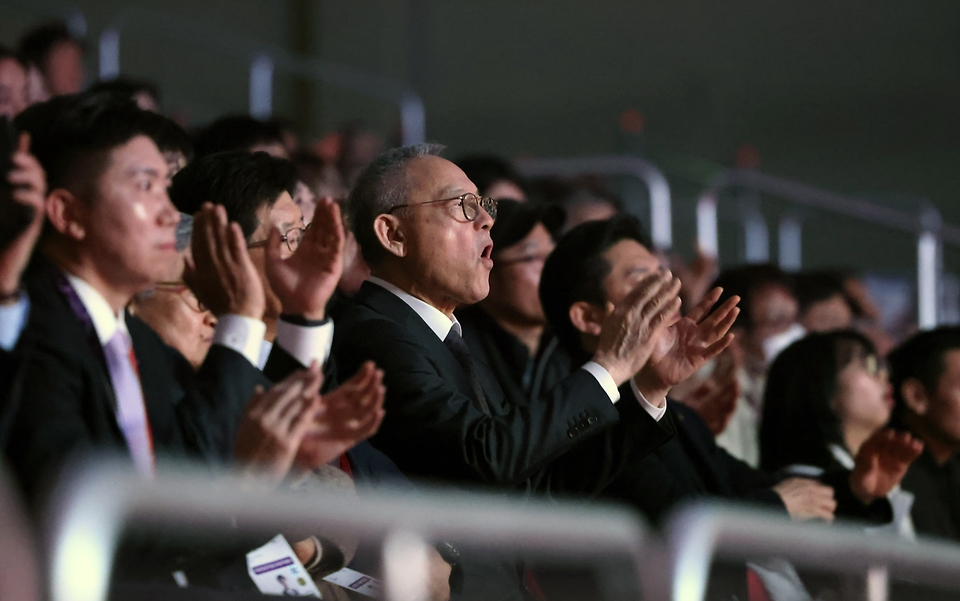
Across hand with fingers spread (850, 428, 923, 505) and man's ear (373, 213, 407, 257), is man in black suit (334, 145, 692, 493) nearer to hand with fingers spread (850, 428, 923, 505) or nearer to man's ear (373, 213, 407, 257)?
man's ear (373, 213, 407, 257)

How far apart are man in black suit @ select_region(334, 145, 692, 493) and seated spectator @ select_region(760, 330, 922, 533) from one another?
1012mm

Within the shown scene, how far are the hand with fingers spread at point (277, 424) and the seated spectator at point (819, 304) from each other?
3.10 meters

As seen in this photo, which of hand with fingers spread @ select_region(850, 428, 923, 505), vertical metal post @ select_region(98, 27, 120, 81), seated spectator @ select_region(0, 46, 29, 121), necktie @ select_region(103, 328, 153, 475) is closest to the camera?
necktie @ select_region(103, 328, 153, 475)

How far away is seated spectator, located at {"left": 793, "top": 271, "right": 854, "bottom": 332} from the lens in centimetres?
436

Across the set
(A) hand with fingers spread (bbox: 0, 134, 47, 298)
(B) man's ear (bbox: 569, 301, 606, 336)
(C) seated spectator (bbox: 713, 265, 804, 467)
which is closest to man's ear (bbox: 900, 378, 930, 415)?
(C) seated spectator (bbox: 713, 265, 804, 467)

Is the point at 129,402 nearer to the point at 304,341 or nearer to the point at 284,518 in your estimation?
the point at 304,341

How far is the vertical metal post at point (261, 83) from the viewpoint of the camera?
253 inches

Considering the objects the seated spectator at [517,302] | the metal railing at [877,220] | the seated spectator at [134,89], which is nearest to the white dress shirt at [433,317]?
the seated spectator at [517,302]

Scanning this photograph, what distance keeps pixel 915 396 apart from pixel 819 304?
120 cm

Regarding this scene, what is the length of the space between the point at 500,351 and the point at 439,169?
103 cm

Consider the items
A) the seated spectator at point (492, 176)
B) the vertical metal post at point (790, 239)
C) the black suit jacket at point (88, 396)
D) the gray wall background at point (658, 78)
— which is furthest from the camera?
the gray wall background at point (658, 78)

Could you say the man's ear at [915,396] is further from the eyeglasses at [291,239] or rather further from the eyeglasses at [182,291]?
the eyeglasses at [182,291]

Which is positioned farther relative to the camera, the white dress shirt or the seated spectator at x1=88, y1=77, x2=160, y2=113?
the seated spectator at x1=88, y1=77, x2=160, y2=113

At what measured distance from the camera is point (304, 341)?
5.57 feet
